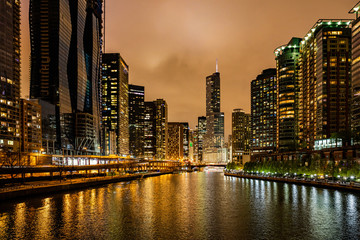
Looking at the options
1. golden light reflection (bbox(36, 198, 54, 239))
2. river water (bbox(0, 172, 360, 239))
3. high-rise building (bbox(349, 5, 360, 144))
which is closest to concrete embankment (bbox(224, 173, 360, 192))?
river water (bbox(0, 172, 360, 239))

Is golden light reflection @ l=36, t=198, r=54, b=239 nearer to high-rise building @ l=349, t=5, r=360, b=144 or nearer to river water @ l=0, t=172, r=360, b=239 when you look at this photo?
river water @ l=0, t=172, r=360, b=239

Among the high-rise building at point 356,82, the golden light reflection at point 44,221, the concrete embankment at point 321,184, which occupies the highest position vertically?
the high-rise building at point 356,82

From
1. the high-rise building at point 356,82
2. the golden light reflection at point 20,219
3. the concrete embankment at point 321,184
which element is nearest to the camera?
the golden light reflection at point 20,219

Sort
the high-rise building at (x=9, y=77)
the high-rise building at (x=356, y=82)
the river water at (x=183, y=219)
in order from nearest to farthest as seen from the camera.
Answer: the river water at (x=183, y=219)
the high-rise building at (x=356, y=82)
the high-rise building at (x=9, y=77)

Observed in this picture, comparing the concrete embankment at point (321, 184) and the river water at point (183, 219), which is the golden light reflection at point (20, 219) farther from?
the concrete embankment at point (321, 184)

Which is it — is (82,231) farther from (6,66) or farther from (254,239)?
(6,66)

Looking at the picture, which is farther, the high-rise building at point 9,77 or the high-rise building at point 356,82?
the high-rise building at point 9,77

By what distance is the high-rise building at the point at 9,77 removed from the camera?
177m

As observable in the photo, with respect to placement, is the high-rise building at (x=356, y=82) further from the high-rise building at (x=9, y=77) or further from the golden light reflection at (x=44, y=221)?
the high-rise building at (x=9, y=77)

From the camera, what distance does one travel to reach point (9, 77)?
18950 cm

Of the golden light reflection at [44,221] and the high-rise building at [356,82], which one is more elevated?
the high-rise building at [356,82]

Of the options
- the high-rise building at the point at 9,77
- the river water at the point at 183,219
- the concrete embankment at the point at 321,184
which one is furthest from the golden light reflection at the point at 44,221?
the high-rise building at the point at 9,77

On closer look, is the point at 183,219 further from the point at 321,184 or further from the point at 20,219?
the point at 321,184

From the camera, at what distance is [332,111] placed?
194 m
